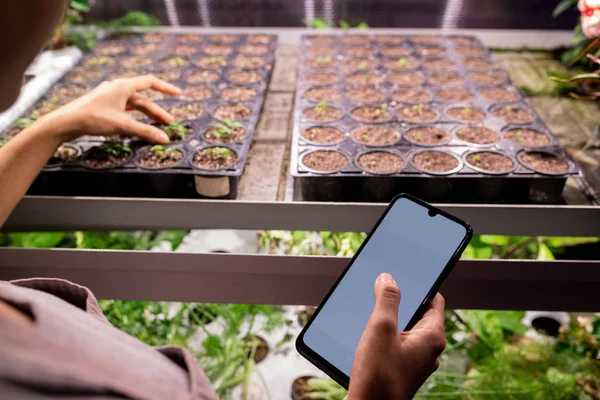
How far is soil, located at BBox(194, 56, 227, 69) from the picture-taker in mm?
2432

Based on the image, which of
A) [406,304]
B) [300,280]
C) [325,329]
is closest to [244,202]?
[300,280]

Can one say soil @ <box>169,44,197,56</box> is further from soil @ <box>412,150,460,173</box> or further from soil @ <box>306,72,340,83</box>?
soil @ <box>412,150,460,173</box>

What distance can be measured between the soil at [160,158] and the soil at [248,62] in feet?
2.89

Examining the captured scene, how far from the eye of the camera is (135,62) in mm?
2500

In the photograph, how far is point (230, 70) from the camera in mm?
2379

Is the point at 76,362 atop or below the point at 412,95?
atop

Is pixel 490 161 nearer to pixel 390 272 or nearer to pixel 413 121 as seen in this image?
pixel 413 121

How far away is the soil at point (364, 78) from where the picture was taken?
2.26 m

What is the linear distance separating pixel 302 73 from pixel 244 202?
1119mm

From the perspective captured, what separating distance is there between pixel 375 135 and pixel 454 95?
1.94ft

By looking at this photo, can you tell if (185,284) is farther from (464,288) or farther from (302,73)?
(302,73)


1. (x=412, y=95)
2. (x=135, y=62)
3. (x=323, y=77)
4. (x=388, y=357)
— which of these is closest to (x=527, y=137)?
(x=412, y=95)

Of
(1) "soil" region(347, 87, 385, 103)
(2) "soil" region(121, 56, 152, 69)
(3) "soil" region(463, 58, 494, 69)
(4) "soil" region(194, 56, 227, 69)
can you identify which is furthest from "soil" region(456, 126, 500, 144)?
(2) "soil" region(121, 56, 152, 69)

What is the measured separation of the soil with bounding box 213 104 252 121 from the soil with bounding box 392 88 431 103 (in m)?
0.71
